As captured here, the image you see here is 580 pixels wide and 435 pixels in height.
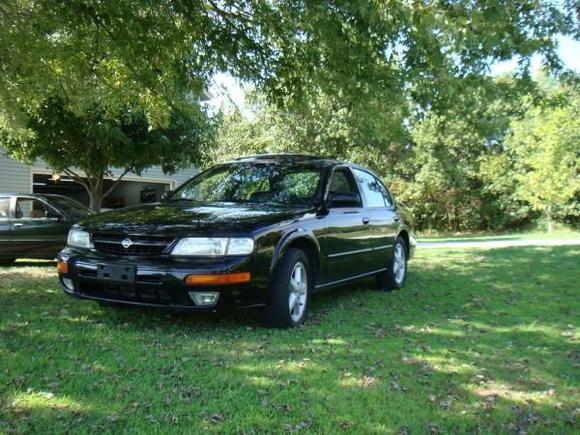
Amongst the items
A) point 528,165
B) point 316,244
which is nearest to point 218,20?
point 316,244

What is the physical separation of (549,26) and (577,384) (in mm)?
4632

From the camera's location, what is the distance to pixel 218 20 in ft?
25.9

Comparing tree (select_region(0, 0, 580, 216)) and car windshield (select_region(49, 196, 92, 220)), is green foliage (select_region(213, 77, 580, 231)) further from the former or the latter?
tree (select_region(0, 0, 580, 216))

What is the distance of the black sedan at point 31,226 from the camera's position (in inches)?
408

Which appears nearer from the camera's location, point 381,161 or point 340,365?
point 340,365

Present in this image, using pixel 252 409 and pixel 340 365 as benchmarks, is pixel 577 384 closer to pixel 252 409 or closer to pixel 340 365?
pixel 340 365

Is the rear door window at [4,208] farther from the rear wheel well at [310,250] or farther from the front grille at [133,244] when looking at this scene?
the rear wheel well at [310,250]

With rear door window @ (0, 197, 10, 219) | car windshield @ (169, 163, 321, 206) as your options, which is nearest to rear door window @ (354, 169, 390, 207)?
car windshield @ (169, 163, 321, 206)

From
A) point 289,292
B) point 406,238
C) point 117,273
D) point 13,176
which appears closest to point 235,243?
point 289,292

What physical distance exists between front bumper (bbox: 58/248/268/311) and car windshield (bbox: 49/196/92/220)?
5.96 metres

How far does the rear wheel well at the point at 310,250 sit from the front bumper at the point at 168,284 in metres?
0.66

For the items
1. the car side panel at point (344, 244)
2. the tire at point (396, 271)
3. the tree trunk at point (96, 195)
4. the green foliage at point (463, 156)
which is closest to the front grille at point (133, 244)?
the car side panel at point (344, 244)

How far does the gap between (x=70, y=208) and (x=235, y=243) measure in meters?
7.12

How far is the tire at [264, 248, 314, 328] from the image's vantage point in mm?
5180
